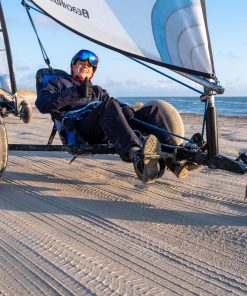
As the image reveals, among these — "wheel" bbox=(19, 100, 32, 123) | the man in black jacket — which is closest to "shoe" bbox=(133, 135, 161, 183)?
the man in black jacket

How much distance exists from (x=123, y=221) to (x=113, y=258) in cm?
70

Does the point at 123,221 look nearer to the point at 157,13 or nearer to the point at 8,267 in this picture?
the point at 8,267

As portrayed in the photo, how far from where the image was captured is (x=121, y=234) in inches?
124

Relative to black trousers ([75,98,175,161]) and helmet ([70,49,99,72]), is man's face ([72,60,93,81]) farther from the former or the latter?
black trousers ([75,98,175,161])

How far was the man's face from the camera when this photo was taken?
194 inches

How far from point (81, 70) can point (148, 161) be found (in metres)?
1.68

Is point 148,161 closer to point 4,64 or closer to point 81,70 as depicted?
point 81,70

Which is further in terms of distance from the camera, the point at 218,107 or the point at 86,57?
the point at 218,107

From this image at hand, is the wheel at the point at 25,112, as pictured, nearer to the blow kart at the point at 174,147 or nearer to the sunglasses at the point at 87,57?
the blow kart at the point at 174,147

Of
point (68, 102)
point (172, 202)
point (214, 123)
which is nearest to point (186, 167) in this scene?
point (172, 202)

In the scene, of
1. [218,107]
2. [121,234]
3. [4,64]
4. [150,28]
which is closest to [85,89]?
[150,28]

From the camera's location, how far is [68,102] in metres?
4.48

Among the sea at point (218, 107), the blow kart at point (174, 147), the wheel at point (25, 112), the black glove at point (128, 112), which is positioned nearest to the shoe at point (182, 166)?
the blow kart at point (174, 147)

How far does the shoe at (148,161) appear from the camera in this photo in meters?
3.68
